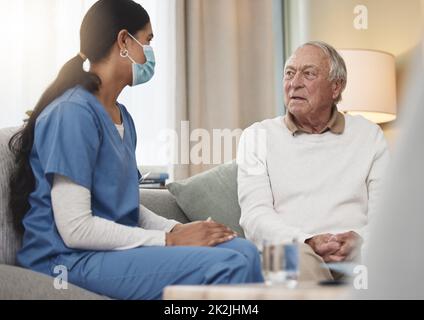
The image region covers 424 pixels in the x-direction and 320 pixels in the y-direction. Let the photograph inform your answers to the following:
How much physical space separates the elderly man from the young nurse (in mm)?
510

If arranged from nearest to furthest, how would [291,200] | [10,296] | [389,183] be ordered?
[389,183] < [10,296] < [291,200]

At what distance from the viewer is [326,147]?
2107 mm

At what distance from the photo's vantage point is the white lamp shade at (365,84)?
2.95 meters

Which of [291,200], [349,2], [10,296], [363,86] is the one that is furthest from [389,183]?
[349,2]

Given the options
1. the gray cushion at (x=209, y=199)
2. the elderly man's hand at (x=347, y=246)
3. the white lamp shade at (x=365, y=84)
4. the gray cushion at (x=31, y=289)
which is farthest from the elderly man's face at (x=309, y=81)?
the gray cushion at (x=31, y=289)

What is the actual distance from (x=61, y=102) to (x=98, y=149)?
0.13 metres

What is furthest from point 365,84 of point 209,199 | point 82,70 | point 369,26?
point 82,70

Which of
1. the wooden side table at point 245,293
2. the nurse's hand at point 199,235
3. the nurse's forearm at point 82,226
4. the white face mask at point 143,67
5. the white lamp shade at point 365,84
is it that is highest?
the white face mask at point 143,67

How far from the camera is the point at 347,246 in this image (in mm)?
1854

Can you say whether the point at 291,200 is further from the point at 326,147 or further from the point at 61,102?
the point at 61,102

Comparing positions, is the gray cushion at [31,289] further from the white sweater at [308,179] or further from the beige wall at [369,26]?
the beige wall at [369,26]

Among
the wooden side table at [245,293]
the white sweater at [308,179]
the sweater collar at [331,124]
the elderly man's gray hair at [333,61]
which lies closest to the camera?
the wooden side table at [245,293]

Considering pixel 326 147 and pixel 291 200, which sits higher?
pixel 326 147

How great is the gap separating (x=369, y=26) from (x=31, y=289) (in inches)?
102
